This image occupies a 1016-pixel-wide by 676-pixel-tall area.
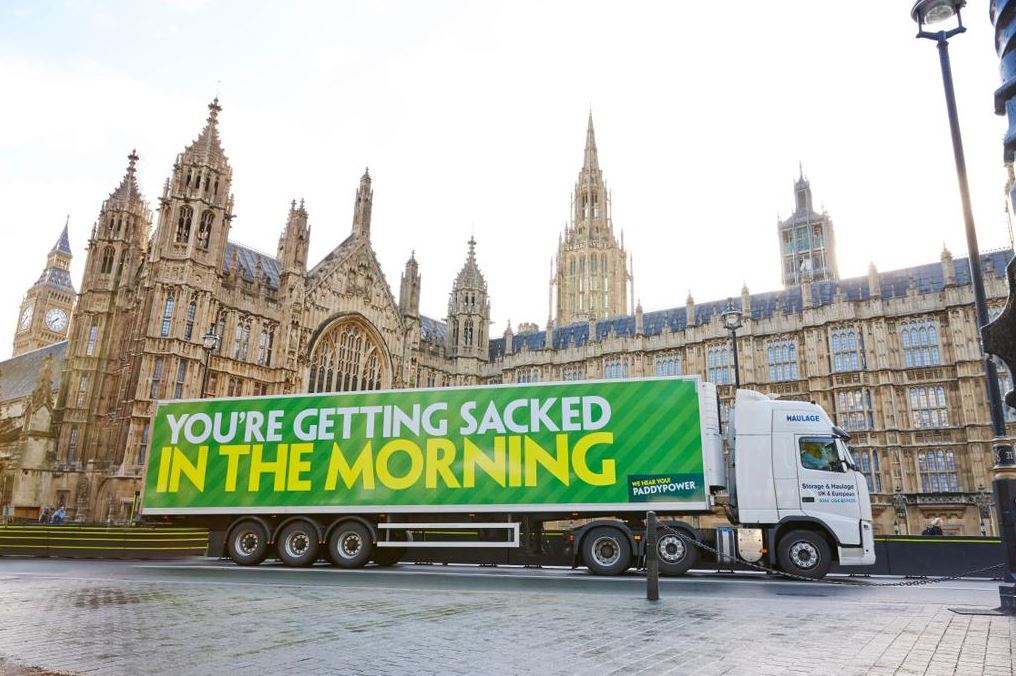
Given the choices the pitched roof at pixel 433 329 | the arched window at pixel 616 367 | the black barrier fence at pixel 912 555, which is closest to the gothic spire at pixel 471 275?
the pitched roof at pixel 433 329

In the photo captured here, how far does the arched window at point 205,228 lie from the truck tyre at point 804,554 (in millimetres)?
33614

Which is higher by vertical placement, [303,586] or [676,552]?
[676,552]

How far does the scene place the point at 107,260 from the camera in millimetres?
39844

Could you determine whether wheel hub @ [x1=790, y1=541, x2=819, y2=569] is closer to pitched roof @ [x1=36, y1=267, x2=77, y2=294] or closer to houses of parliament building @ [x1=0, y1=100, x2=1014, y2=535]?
houses of parliament building @ [x1=0, y1=100, x2=1014, y2=535]

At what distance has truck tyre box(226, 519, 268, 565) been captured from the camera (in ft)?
52.9

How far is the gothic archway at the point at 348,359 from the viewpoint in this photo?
42062mm

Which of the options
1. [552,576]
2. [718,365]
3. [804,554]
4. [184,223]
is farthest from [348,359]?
[804,554]

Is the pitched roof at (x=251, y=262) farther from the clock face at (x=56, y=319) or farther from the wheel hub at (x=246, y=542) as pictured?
the clock face at (x=56, y=319)

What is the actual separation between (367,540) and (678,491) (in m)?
7.56

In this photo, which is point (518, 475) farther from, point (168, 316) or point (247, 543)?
point (168, 316)

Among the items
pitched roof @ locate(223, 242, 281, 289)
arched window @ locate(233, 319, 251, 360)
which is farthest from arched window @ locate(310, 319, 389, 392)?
pitched roof @ locate(223, 242, 281, 289)

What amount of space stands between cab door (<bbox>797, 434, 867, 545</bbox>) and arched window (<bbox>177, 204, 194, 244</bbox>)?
1323 inches

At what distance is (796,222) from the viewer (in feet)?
266

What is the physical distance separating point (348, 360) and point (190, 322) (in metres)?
11.5
